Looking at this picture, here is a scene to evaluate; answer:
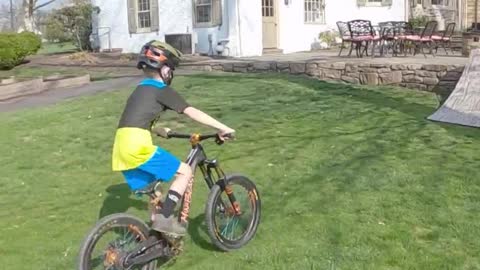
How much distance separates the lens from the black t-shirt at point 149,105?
368 centimetres

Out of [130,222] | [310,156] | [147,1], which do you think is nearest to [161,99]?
[130,222]

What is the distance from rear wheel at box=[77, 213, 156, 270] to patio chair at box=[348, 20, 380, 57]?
12.6 meters

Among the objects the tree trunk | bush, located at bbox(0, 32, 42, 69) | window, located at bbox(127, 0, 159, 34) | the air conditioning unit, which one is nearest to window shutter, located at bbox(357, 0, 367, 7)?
the air conditioning unit

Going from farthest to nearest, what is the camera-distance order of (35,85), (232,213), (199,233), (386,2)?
1. (386,2)
2. (35,85)
3. (199,233)
4. (232,213)

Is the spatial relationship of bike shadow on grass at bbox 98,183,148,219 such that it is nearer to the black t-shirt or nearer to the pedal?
the pedal

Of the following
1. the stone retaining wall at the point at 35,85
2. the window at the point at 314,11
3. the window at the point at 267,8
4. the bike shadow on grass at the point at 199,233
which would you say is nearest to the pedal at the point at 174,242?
Answer: the bike shadow on grass at the point at 199,233

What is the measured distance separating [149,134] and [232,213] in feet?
3.17

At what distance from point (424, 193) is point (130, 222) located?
286 cm

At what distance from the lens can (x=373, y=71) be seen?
42.1ft

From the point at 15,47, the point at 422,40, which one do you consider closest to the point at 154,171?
the point at 422,40

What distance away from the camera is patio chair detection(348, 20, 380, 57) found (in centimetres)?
1552

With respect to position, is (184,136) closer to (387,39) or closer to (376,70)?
(376,70)

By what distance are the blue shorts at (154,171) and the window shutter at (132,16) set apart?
59.4ft

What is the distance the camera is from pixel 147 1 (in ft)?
68.6
